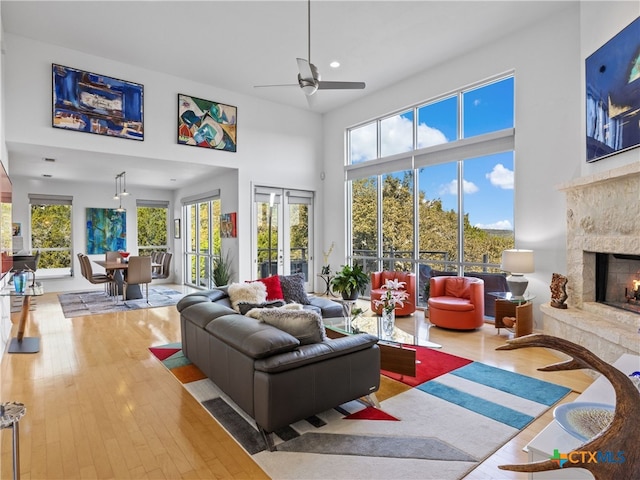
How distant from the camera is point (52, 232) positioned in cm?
919

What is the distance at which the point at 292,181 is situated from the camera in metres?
7.99

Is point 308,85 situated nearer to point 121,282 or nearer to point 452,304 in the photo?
point 452,304

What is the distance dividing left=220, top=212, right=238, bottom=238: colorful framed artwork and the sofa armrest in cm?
504

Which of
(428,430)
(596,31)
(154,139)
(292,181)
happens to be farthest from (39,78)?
(596,31)

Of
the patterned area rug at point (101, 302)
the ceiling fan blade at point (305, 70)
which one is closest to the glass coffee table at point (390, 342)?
the ceiling fan blade at point (305, 70)

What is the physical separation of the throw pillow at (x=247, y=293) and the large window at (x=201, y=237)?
12.6ft

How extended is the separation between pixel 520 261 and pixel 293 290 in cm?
299

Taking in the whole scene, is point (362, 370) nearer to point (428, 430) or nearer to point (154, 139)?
point (428, 430)

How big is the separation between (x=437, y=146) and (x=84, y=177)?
8.04 meters

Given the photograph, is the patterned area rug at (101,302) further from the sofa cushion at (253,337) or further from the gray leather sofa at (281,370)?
the sofa cushion at (253,337)

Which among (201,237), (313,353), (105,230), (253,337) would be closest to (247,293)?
(253,337)

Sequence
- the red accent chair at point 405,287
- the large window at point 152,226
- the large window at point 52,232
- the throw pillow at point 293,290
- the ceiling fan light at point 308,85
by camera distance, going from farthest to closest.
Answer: the large window at point 152,226 → the large window at point 52,232 → the red accent chair at point 405,287 → the throw pillow at point 293,290 → the ceiling fan light at point 308,85

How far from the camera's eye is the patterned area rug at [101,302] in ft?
21.8

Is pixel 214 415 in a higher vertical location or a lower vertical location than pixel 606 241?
lower
